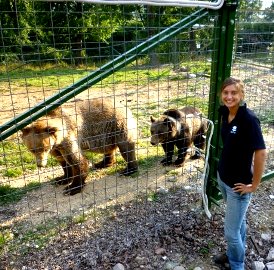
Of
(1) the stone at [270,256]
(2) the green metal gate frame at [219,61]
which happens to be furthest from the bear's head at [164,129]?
(1) the stone at [270,256]

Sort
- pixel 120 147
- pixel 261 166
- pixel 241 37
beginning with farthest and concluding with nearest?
pixel 120 147 → pixel 241 37 → pixel 261 166

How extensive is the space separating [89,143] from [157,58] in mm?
1895

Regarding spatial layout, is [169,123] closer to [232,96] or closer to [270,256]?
[270,256]

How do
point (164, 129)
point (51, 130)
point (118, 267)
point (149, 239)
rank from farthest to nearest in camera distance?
point (164, 129), point (51, 130), point (149, 239), point (118, 267)

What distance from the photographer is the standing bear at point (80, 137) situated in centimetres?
468

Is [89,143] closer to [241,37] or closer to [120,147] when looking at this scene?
[120,147]

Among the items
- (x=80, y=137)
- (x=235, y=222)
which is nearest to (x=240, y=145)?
(x=235, y=222)

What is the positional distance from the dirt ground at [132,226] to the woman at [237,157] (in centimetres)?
70

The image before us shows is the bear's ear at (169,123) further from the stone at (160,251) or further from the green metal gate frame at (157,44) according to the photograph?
the stone at (160,251)

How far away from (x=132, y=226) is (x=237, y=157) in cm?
170

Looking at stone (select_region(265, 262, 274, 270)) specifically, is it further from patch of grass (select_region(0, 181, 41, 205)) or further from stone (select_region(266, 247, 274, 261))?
patch of grass (select_region(0, 181, 41, 205))

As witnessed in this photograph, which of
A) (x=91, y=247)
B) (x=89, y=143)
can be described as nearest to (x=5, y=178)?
(x=89, y=143)

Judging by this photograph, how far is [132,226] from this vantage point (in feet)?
13.4

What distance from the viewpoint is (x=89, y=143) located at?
5.49m
